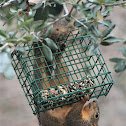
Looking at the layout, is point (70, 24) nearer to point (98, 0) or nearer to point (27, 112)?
point (98, 0)

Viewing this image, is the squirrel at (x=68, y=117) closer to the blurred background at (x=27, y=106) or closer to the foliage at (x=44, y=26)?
the foliage at (x=44, y=26)

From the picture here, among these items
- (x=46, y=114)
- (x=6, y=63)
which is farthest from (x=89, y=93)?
(x=6, y=63)

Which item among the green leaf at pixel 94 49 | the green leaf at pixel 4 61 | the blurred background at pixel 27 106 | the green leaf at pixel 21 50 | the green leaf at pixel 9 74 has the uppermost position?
the blurred background at pixel 27 106

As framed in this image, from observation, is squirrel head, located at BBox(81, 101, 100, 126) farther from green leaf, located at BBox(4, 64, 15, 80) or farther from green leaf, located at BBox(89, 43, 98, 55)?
green leaf, located at BBox(4, 64, 15, 80)

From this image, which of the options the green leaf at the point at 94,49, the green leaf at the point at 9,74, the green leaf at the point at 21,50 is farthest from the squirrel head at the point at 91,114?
the green leaf at the point at 9,74

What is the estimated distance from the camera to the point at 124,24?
18.0ft

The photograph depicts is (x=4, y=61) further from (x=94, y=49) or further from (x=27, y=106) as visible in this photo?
(x=27, y=106)

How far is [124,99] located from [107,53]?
0.85 m

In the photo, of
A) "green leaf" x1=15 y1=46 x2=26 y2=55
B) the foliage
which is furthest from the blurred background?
"green leaf" x1=15 y1=46 x2=26 y2=55

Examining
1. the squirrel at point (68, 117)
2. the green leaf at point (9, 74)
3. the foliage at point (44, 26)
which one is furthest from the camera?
the squirrel at point (68, 117)

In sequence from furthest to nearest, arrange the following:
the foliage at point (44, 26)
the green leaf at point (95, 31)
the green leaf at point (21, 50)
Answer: the green leaf at point (95, 31) < the green leaf at point (21, 50) < the foliage at point (44, 26)

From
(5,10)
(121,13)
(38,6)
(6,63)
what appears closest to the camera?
(6,63)

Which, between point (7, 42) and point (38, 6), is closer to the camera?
point (7, 42)

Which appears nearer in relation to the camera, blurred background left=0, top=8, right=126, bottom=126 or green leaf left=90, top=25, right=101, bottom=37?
green leaf left=90, top=25, right=101, bottom=37
